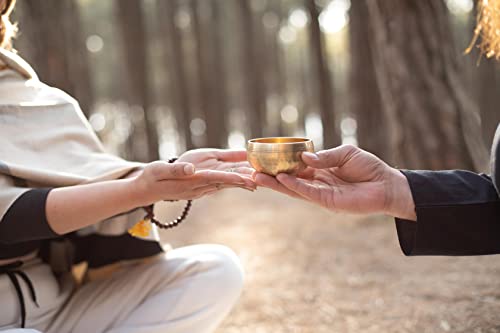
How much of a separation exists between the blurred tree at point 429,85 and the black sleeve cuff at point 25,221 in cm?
361

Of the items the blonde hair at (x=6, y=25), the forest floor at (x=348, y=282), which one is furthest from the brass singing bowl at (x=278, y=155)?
the forest floor at (x=348, y=282)

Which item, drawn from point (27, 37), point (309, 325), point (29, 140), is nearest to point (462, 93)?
point (309, 325)

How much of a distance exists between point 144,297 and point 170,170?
0.74 m

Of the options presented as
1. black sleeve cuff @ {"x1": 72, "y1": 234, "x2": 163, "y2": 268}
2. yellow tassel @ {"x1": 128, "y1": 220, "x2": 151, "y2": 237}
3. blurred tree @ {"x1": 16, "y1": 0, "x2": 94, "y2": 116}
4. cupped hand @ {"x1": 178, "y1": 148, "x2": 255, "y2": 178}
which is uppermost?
blurred tree @ {"x1": 16, "y1": 0, "x2": 94, "y2": 116}

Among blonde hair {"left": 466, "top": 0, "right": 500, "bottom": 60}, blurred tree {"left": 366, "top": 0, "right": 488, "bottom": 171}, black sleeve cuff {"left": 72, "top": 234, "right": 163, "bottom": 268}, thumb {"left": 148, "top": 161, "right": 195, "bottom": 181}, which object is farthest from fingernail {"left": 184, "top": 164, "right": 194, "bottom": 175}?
blurred tree {"left": 366, "top": 0, "right": 488, "bottom": 171}

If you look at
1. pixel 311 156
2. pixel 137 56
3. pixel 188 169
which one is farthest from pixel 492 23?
pixel 137 56

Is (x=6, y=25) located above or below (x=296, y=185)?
above

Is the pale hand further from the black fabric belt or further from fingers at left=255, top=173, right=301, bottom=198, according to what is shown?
the black fabric belt

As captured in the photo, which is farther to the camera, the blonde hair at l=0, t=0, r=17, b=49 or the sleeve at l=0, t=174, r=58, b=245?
the blonde hair at l=0, t=0, r=17, b=49

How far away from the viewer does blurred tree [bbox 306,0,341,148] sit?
29.5 feet

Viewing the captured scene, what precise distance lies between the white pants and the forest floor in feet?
2.83

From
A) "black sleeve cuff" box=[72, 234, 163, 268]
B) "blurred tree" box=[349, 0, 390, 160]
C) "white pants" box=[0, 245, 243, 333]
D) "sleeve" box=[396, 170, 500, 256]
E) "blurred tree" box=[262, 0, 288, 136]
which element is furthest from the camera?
"blurred tree" box=[262, 0, 288, 136]

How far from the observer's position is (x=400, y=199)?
191 centimetres

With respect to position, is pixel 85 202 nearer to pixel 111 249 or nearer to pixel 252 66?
pixel 111 249
